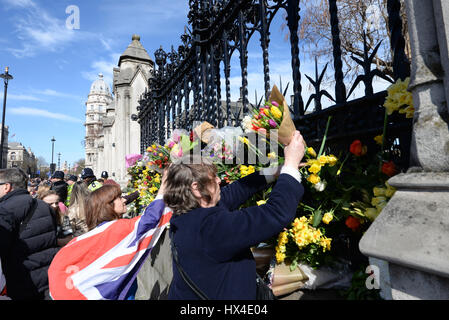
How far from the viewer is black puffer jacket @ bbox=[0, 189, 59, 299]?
295cm

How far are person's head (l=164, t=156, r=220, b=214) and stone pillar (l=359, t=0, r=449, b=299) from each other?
0.93 metres

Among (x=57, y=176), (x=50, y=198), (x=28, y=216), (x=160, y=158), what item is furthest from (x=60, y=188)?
(x=160, y=158)

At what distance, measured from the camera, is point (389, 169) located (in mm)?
→ 1512

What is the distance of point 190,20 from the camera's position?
4.98m

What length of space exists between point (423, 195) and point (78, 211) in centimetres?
415

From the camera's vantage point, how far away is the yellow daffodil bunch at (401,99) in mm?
1448

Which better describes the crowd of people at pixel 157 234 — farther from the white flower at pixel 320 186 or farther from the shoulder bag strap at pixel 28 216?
the white flower at pixel 320 186

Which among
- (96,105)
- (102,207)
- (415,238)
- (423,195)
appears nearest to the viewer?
(415,238)

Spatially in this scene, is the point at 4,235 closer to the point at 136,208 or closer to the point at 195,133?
the point at 195,133

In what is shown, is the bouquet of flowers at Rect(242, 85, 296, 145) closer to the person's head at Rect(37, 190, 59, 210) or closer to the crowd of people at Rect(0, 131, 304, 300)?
the crowd of people at Rect(0, 131, 304, 300)

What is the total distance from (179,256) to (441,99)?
1610 mm

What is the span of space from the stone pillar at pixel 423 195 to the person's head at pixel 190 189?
3.04ft

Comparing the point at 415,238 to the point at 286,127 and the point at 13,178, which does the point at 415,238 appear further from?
the point at 13,178

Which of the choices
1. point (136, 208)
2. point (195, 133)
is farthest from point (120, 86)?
point (195, 133)
